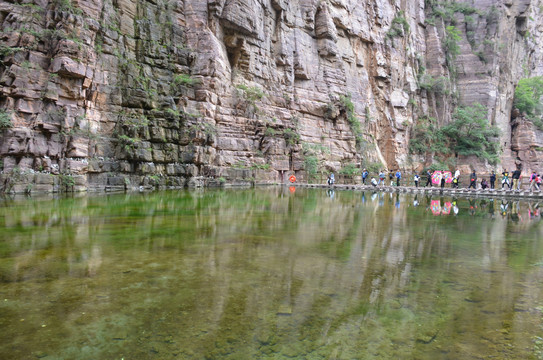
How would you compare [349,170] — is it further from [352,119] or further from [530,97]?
[530,97]

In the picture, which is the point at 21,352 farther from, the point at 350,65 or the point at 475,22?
the point at 475,22

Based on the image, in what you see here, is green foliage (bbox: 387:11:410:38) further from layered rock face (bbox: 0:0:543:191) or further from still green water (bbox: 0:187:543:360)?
still green water (bbox: 0:187:543:360)

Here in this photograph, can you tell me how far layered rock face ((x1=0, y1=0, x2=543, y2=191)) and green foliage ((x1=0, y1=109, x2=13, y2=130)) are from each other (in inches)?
4.2

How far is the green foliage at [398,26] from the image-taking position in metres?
45.1

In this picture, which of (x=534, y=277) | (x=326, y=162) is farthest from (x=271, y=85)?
(x=534, y=277)

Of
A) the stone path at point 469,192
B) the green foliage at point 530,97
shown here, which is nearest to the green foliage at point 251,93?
the stone path at point 469,192

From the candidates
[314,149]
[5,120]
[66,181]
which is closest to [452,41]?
[314,149]

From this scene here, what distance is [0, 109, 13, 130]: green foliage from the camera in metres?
17.9

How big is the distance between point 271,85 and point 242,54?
405 centimetres

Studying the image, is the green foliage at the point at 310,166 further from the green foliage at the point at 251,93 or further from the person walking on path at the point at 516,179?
the person walking on path at the point at 516,179

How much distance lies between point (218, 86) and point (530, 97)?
→ 5403cm

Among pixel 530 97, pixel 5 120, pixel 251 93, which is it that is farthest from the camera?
pixel 530 97

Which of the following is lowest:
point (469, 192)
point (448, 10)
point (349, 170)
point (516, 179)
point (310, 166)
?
point (469, 192)

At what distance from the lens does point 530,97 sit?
5691 centimetres
